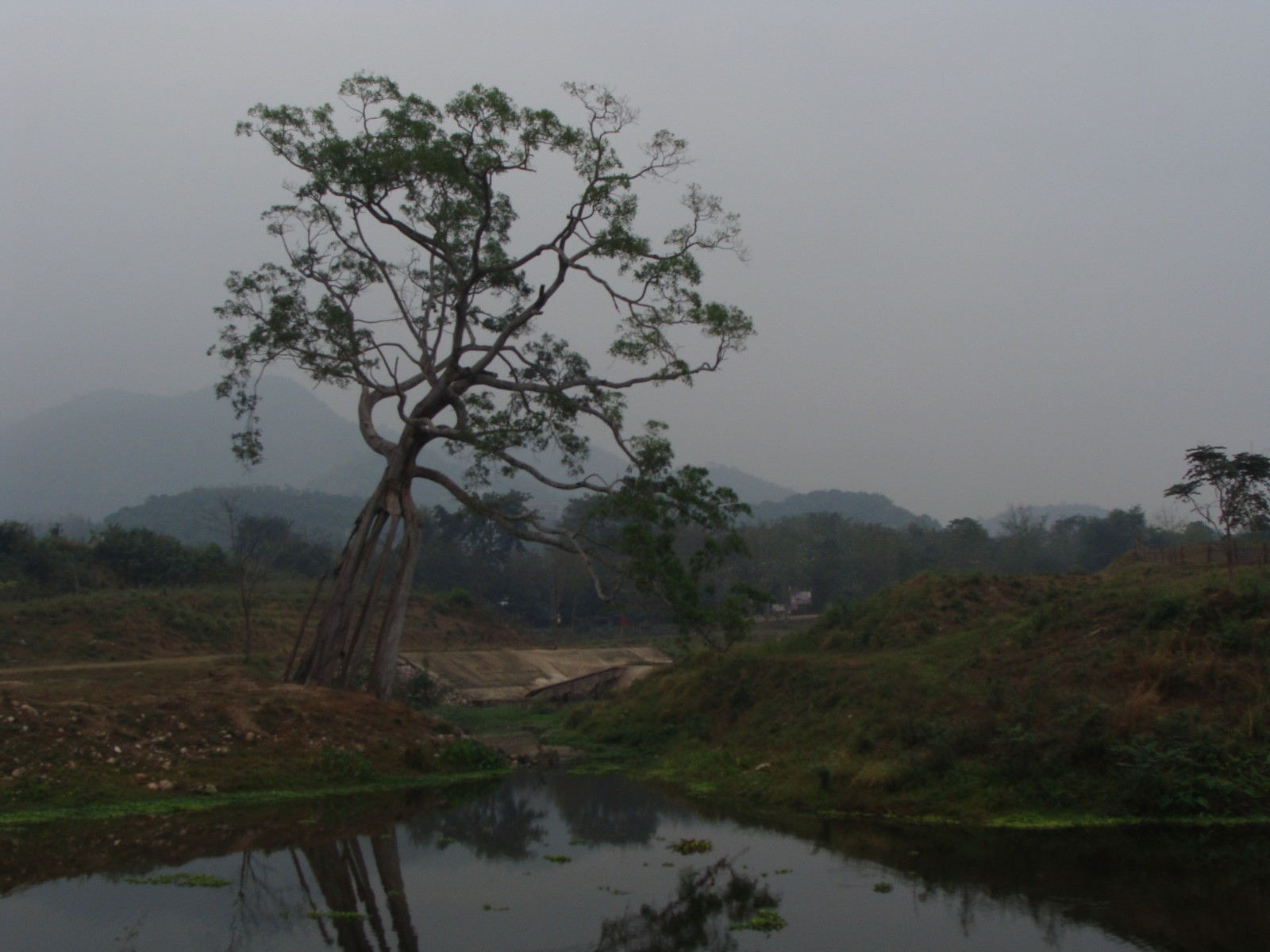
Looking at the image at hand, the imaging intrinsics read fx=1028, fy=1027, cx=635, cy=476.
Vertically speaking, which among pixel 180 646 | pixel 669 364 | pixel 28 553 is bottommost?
pixel 180 646

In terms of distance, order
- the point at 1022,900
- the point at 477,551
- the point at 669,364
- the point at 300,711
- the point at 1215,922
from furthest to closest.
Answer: the point at 477,551 → the point at 669,364 → the point at 300,711 → the point at 1022,900 → the point at 1215,922

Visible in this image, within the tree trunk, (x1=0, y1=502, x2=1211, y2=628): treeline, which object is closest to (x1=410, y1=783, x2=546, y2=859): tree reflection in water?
the tree trunk

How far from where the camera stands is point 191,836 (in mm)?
11352

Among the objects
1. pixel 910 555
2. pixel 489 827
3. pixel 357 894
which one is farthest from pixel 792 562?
pixel 357 894

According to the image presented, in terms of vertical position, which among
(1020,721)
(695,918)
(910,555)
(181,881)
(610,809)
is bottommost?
(610,809)

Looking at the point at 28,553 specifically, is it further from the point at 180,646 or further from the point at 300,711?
the point at 300,711

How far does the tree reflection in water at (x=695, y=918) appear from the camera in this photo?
7895 millimetres

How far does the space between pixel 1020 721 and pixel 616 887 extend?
20.3 feet

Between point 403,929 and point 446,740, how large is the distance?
9.52 m

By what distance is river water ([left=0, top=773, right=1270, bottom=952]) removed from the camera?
26.1ft

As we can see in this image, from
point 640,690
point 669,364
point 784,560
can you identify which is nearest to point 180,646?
point 640,690

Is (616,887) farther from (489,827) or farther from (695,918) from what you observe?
(489,827)

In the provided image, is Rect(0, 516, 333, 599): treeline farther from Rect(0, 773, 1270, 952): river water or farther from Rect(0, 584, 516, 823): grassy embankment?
Rect(0, 773, 1270, 952): river water

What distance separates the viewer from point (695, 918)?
28.2ft
